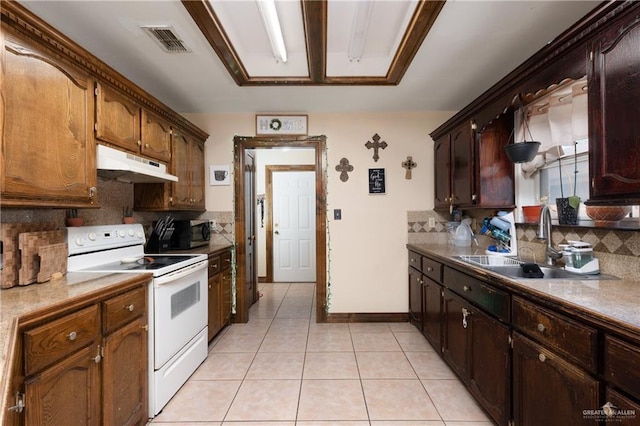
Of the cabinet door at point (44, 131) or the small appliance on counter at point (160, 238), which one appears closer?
the cabinet door at point (44, 131)

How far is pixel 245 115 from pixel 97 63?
1.67m

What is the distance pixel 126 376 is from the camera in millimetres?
1508

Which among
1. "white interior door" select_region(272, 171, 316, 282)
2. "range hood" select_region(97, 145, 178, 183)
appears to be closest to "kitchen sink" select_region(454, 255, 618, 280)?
"range hood" select_region(97, 145, 178, 183)

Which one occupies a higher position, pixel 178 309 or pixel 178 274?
pixel 178 274

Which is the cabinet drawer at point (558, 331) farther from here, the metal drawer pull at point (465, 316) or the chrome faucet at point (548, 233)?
the chrome faucet at point (548, 233)

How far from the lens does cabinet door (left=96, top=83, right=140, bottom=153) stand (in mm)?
1739

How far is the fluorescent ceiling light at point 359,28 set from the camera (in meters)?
1.71

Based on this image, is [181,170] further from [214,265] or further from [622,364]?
[622,364]

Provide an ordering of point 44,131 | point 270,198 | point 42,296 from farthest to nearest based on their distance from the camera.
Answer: point 270,198 < point 44,131 < point 42,296

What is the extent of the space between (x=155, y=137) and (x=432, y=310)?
2.81 metres

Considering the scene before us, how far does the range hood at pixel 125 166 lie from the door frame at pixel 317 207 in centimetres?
98

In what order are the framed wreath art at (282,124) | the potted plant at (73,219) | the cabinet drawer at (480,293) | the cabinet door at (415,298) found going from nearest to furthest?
the cabinet drawer at (480,293), the potted plant at (73,219), the cabinet door at (415,298), the framed wreath art at (282,124)

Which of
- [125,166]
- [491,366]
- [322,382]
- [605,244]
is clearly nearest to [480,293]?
[491,366]

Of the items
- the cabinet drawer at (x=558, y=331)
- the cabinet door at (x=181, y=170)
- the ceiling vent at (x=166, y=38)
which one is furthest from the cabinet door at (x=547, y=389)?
the cabinet door at (x=181, y=170)
